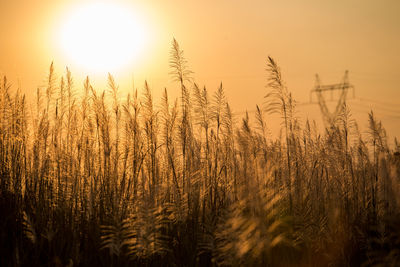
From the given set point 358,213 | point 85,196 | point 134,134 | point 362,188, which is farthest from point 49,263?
point 362,188

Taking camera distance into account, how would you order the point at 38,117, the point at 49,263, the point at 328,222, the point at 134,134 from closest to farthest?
the point at 49,263, the point at 328,222, the point at 134,134, the point at 38,117

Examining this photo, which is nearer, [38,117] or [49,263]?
[49,263]

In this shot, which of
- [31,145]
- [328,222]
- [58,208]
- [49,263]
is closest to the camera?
[49,263]

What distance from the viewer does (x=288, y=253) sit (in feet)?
9.68

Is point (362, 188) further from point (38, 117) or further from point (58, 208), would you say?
point (38, 117)

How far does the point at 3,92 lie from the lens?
12.4ft

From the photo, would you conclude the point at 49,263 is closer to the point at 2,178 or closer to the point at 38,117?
the point at 2,178

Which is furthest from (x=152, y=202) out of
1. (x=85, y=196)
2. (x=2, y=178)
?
(x=2, y=178)

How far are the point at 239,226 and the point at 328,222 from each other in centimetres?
115

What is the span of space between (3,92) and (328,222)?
3149 mm

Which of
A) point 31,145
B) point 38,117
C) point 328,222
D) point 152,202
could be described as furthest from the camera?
point 38,117

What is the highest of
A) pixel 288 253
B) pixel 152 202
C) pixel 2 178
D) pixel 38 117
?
pixel 38 117

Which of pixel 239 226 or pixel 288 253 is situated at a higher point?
pixel 239 226

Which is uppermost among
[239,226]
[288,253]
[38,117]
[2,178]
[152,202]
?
[38,117]
